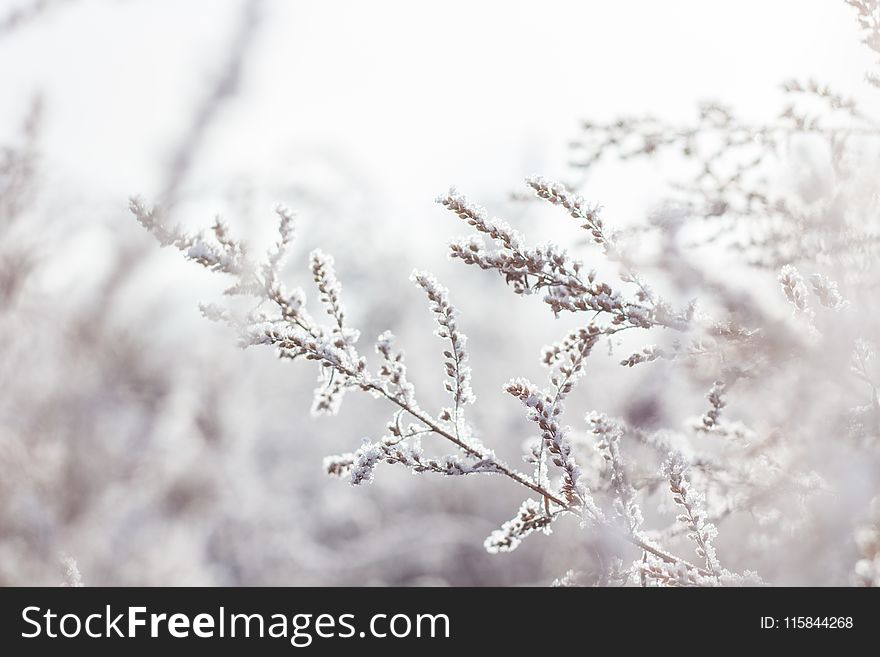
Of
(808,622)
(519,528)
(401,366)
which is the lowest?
(808,622)

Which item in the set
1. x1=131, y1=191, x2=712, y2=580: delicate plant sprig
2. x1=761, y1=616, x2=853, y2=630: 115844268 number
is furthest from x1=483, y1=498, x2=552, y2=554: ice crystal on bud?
x1=761, y1=616, x2=853, y2=630: 115844268 number

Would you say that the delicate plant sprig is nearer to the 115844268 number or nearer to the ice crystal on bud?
the ice crystal on bud

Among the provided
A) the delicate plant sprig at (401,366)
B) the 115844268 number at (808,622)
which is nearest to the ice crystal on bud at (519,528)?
the delicate plant sprig at (401,366)

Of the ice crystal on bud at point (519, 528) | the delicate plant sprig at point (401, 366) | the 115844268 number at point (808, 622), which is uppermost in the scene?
the delicate plant sprig at point (401, 366)

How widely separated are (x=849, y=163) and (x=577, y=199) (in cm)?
143

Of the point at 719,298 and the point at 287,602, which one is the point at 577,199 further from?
the point at 287,602

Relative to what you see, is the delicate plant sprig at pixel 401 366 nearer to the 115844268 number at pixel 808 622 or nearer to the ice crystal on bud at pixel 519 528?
the ice crystal on bud at pixel 519 528

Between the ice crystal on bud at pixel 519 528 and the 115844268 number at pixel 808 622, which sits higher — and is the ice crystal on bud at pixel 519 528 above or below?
above

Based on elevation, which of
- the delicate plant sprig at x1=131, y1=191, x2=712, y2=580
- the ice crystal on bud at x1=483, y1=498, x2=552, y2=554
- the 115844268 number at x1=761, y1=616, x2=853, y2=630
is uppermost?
the delicate plant sprig at x1=131, y1=191, x2=712, y2=580

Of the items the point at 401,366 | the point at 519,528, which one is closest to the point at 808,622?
the point at 519,528

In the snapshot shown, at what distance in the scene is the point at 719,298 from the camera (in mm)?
1878

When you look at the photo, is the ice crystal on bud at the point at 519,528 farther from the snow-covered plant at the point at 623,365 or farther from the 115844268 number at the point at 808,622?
the 115844268 number at the point at 808,622

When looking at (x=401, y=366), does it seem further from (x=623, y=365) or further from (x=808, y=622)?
(x=808, y=622)

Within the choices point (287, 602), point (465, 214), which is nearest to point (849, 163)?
point (465, 214)
